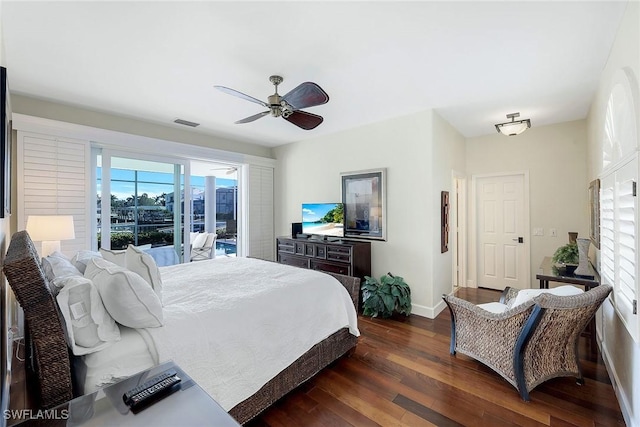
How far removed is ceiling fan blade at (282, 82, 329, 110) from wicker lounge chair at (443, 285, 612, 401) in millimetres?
2080

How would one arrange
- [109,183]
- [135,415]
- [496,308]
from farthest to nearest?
[109,183] → [496,308] → [135,415]

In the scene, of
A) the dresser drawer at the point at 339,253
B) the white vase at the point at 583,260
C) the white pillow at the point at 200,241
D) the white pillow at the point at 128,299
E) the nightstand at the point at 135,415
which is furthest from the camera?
the white pillow at the point at 200,241

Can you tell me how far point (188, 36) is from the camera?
2090 mm

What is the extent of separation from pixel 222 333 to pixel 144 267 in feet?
2.22

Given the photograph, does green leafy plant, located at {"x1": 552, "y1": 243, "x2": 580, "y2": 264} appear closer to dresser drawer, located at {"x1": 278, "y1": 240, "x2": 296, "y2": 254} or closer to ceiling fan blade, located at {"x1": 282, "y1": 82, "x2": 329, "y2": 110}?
ceiling fan blade, located at {"x1": 282, "y1": 82, "x2": 329, "y2": 110}

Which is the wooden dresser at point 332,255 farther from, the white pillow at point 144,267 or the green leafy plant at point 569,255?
the white pillow at point 144,267

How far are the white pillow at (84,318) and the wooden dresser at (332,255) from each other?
2803 mm

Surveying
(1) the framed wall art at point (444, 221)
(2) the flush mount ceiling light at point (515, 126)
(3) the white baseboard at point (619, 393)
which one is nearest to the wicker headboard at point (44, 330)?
(3) the white baseboard at point (619, 393)

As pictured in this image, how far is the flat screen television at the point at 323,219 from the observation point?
4.42 meters

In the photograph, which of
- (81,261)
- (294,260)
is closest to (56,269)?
(81,261)

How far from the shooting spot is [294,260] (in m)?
4.56

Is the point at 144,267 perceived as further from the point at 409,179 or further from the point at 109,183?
the point at 409,179

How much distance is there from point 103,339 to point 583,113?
17.5 feet

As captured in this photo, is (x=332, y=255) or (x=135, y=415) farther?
(x=332, y=255)
